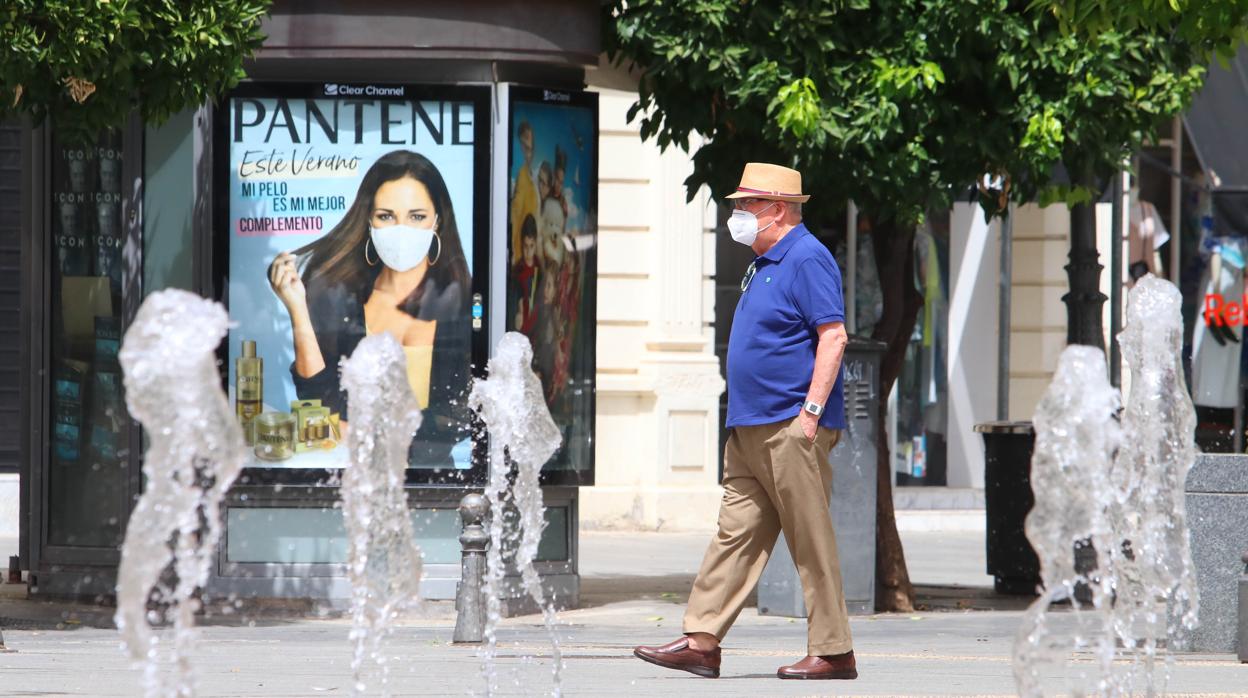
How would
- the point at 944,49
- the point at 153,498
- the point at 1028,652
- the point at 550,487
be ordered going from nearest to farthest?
the point at 153,498 → the point at 1028,652 → the point at 944,49 → the point at 550,487

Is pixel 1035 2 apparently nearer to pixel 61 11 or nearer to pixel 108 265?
pixel 61 11

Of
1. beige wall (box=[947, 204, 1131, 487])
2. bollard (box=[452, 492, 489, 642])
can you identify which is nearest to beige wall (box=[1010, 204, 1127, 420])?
beige wall (box=[947, 204, 1131, 487])

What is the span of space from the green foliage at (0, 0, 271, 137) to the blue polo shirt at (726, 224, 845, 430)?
340cm

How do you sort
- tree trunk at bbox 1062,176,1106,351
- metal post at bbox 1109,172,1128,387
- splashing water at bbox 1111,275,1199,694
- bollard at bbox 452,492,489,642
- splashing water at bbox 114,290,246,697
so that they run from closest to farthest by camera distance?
splashing water at bbox 114,290,246,697, splashing water at bbox 1111,275,1199,694, bollard at bbox 452,492,489,642, tree trunk at bbox 1062,176,1106,351, metal post at bbox 1109,172,1128,387

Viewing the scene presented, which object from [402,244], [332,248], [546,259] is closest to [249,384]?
[332,248]

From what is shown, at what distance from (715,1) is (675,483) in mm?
7292

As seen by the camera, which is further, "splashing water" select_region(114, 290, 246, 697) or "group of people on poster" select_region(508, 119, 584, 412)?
"group of people on poster" select_region(508, 119, 584, 412)

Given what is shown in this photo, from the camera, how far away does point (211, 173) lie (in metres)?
11.2

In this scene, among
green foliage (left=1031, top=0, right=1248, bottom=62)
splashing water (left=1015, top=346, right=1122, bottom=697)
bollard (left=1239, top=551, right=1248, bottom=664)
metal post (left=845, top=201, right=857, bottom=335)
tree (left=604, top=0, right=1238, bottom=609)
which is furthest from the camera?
metal post (left=845, top=201, right=857, bottom=335)

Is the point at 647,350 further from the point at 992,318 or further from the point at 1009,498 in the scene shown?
the point at 1009,498

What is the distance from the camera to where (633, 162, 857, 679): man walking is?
7.45m

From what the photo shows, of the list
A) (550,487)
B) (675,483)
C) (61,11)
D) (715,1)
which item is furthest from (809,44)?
(675,483)

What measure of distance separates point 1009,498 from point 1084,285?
1.61 metres

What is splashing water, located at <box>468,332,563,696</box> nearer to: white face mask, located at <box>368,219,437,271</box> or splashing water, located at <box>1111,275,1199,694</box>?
white face mask, located at <box>368,219,437,271</box>
